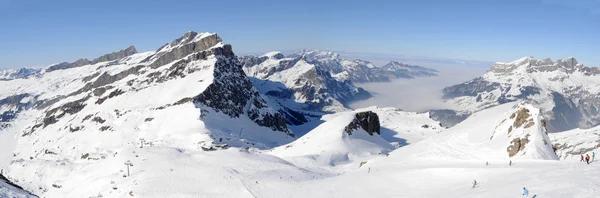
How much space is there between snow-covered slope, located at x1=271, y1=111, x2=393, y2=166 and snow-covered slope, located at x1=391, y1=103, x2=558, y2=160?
24660 millimetres

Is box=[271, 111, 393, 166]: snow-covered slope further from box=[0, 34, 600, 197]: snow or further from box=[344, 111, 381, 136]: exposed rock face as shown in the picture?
box=[0, 34, 600, 197]: snow

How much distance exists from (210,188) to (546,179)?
33.7 m

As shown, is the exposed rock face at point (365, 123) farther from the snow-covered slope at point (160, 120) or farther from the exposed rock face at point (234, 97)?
the exposed rock face at point (234, 97)

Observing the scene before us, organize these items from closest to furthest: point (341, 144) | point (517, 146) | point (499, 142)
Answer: point (517, 146) < point (499, 142) < point (341, 144)

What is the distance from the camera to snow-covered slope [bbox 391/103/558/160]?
159 ft

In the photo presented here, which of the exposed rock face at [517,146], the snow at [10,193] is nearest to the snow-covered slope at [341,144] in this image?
the exposed rock face at [517,146]

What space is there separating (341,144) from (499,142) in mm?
48058

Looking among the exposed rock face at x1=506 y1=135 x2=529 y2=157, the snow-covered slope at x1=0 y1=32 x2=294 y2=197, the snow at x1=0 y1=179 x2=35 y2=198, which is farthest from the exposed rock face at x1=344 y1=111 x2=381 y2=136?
the snow at x1=0 y1=179 x2=35 y2=198

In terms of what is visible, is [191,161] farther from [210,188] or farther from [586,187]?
[586,187]

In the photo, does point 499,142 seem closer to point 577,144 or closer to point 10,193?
point 10,193

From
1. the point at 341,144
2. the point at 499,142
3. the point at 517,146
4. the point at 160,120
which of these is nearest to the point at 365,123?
the point at 341,144

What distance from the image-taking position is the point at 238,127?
12550 centimetres

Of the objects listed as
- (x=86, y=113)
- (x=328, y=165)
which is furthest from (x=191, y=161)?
(x=86, y=113)

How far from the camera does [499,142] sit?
52.8 m
